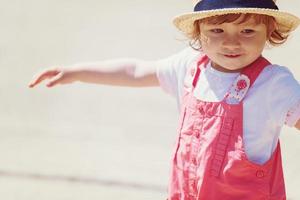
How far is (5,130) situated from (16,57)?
1.52 metres

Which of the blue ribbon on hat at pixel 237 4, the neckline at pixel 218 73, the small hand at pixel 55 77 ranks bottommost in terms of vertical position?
the neckline at pixel 218 73

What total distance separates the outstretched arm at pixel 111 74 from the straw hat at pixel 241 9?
372mm

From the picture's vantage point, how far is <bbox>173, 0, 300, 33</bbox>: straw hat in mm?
2477

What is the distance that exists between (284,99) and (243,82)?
0.16 m

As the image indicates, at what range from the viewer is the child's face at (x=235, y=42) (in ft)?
8.36

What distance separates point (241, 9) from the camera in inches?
97.0

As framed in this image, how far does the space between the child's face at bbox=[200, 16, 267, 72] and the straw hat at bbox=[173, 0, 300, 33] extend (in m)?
0.06

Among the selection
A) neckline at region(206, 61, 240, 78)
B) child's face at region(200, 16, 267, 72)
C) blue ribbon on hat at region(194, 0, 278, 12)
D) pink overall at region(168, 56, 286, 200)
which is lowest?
pink overall at region(168, 56, 286, 200)

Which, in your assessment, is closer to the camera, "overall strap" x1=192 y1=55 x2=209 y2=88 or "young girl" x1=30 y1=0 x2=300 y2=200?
"young girl" x1=30 y1=0 x2=300 y2=200

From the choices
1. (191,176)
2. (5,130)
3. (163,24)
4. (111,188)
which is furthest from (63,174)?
(163,24)

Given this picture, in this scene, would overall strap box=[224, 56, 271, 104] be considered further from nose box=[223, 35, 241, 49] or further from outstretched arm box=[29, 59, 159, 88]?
outstretched arm box=[29, 59, 159, 88]

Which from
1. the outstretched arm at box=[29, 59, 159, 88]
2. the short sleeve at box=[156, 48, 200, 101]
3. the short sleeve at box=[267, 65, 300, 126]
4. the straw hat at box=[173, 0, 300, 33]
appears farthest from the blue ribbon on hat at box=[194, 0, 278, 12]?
the outstretched arm at box=[29, 59, 159, 88]

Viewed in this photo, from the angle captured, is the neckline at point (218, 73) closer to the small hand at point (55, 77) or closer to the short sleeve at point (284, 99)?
the short sleeve at point (284, 99)

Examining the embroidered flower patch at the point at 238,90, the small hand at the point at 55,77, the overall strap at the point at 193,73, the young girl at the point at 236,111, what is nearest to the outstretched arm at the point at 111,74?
the small hand at the point at 55,77
